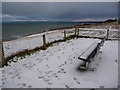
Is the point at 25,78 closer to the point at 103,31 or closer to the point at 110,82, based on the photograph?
the point at 110,82

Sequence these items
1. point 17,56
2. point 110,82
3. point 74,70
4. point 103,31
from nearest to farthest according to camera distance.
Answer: point 110,82 < point 74,70 < point 17,56 < point 103,31

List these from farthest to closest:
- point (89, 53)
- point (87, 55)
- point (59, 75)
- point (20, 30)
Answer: point (20, 30) → point (89, 53) → point (87, 55) → point (59, 75)

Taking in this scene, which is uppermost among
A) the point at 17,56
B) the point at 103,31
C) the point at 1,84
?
the point at 103,31

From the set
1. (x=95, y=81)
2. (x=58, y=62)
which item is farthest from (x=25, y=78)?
(x=95, y=81)

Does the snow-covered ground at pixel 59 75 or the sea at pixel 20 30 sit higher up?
the sea at pixel 20 30

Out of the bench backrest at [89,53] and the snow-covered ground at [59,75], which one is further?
the bench backrest at [89,53]

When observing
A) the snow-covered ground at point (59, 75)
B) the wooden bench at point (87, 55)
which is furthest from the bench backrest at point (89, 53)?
the snow-covered ground at point (59, 75)

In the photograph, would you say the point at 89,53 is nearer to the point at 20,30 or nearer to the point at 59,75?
the point at 59,75

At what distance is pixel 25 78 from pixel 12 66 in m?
1.37

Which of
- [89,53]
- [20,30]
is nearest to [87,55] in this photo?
[89,53]

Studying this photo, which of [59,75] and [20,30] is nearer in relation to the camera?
[59,75]

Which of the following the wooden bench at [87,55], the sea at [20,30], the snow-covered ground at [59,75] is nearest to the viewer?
the snow-covered ground at [59,75]

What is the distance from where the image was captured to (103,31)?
13.0 meters

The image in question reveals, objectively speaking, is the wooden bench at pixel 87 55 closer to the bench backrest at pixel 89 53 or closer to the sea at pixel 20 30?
the bench backrest at pixel 89 53
